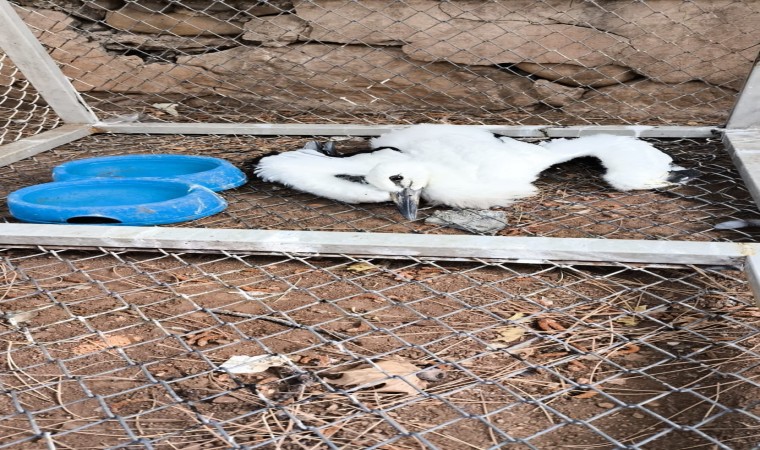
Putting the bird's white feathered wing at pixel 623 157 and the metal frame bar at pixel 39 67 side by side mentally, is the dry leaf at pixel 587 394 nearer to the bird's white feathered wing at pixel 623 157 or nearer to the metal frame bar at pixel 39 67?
the bird's white feathered wing at pixel 623 157

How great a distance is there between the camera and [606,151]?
249 cm

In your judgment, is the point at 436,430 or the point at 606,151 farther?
the point at 606,151

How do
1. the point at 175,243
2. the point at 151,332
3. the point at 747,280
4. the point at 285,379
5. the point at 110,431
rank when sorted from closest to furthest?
the point at 110,431
the point at 285,379
the point at 151,332
the point at 747,280
the point at 175,243

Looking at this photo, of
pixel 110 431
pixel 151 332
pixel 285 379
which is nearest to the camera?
pixel 110 431

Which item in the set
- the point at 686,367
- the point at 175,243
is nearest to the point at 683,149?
the point at 686,367

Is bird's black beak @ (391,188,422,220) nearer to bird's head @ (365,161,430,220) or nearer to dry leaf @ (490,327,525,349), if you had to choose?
bird's head @ (365,161,430,220)

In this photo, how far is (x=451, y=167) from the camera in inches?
92.4

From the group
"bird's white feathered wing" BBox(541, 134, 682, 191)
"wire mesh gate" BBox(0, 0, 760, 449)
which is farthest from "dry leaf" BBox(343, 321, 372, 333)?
"bird's white feathered wing" BBox(541, 134, 682, 191)

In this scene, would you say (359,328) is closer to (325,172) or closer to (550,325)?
(550,325)

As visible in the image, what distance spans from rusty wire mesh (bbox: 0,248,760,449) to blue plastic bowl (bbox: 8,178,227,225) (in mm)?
142

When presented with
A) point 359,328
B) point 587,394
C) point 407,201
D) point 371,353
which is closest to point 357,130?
point 407,201

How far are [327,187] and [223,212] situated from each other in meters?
0.29

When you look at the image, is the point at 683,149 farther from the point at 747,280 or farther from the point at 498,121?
the point at 747,280

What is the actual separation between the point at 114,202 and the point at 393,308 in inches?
37.5
